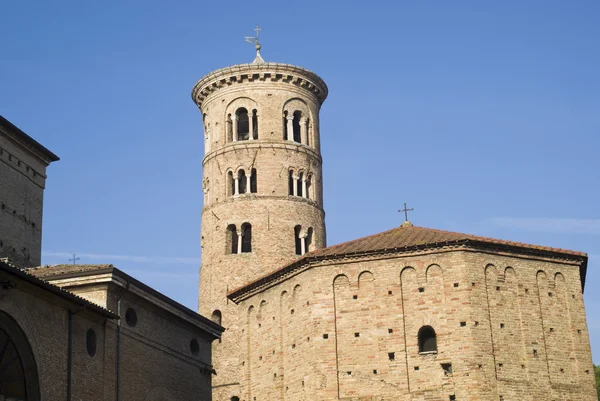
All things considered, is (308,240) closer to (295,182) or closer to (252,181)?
(295,182)

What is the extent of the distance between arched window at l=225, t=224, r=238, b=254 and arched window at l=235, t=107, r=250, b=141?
489cm

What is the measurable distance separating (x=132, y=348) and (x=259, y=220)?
17046 millimetres

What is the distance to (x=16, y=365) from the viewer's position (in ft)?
78.3

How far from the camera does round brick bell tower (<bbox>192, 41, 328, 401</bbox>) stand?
4472 centimetres

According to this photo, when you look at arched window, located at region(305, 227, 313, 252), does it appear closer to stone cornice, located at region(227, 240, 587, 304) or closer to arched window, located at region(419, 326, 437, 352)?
stone cornice, located at region(227, 240, 587, 304)

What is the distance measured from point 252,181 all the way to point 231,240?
10.3 feet

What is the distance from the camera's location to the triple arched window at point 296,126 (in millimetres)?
48438

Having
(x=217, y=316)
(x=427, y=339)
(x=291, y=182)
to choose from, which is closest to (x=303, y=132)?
(x=291, y=182)

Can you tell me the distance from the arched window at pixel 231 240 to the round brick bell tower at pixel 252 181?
5 cm

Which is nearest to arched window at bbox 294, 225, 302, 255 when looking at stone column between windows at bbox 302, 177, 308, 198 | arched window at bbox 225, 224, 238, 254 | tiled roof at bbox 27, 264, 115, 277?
stone column between windows at bbox 302, 177, 308, 198

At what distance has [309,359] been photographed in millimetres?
32312

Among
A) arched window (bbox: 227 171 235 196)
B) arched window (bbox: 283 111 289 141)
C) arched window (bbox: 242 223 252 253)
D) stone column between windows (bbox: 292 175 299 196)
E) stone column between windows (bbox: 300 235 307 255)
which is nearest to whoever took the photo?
arched window (bbox: 242 223 252 253)

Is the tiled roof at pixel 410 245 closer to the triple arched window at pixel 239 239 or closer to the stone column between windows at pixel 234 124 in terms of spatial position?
the triple arched window at pixel 239 239

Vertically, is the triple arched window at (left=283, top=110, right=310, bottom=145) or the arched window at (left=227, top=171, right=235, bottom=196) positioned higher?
the triple arched window at (left=283, top=110, right=310, bottom=145)
